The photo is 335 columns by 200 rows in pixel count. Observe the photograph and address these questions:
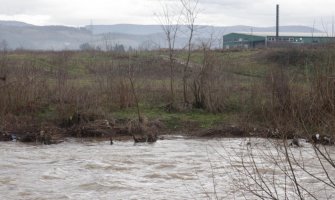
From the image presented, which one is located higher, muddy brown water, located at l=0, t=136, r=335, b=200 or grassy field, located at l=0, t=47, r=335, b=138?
grassy field, located at l=0, t=47, r=335, b=138

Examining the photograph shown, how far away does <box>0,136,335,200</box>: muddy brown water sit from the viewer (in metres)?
10.2

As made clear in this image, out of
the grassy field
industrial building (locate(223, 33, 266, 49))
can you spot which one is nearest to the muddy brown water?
the grassy field

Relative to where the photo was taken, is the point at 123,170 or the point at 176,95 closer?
the point at 123,170

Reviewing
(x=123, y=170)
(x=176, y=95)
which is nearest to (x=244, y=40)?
(x=176, y=95)

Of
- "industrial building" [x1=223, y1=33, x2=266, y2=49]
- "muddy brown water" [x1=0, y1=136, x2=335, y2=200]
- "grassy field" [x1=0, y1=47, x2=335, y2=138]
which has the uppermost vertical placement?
"industrial building" [x1=223, y1=33, x2=266, y2=49]

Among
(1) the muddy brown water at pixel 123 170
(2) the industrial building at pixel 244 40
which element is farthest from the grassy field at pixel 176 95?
(2) the industrial building at pixel 244 40

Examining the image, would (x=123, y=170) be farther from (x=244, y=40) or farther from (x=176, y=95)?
(x=244, y=40)

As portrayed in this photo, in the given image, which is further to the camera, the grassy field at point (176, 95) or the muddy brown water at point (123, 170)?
the grassy field at point (176, 95)

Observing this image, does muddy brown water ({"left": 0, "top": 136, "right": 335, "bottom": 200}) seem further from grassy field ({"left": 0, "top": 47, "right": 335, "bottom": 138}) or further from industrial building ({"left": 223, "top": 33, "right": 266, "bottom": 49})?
industrial building ({"left": 223, "top": 33, "right": 266, "bottom": 49})

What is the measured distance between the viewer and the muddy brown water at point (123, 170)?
33.6ft

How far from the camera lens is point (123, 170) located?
1230 cm

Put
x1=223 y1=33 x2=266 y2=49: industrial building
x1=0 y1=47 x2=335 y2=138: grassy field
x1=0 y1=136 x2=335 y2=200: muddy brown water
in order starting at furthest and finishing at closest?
x1=223 y1=33 x2=266 y2=49: industrial building → x1=0 y1=47 x2=335 y2=138: grassy field → x1=0 y1=136 x2=335 y2=200: muddy brown water

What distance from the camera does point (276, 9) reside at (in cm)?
6191

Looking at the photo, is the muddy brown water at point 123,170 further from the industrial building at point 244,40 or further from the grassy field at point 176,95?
the industrial building at point 244,40
